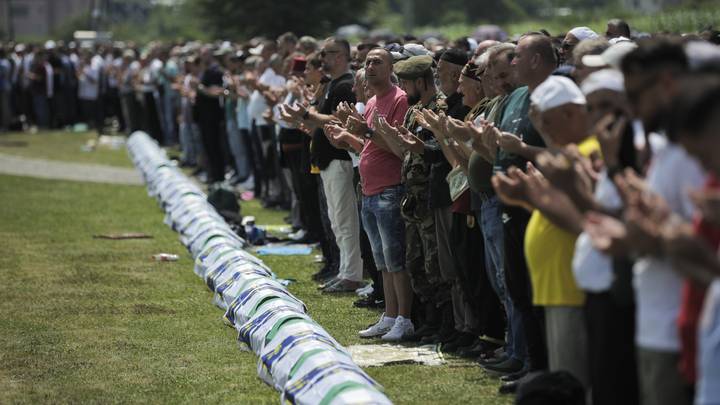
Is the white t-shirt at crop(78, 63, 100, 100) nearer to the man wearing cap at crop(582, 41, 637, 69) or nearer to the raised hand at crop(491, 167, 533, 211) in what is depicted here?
the man wearing cap at crop(582, 41, 637, 69)

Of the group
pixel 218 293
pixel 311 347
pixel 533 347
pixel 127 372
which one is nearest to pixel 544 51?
pixel 533 347

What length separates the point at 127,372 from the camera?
9.42m

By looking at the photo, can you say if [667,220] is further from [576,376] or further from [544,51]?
[544,51]

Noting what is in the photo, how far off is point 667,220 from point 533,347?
3316 mm

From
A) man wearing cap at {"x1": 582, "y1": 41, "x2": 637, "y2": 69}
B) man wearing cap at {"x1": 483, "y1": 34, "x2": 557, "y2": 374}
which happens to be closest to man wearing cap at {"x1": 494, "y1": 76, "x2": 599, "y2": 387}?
man wearing cap at {"x1": 582, "y1": 41, "x2": 637, "y2": 69}

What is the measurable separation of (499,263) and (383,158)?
2.12m

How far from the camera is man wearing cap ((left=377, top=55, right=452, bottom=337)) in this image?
9812 millimetres

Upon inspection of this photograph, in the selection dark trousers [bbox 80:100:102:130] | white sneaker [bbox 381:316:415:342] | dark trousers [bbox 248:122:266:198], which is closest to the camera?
white sneaker [bbox 381:316:415:342]

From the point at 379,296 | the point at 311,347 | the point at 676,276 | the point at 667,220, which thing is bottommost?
the point at 379,296

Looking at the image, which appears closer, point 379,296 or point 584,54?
point 584,54

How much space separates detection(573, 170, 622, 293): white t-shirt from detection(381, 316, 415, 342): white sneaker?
442 cm

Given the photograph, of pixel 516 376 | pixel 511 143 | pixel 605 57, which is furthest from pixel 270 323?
pixel 605 57

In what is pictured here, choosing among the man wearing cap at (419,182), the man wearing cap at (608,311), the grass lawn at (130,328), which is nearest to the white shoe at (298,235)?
the grass lawn at (130,328)

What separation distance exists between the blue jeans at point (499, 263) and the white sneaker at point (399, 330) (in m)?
1.51
